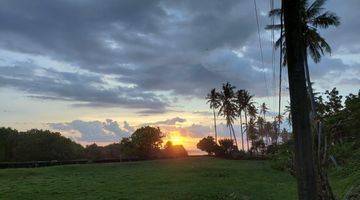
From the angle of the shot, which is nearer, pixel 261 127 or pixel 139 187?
pixel 139 187

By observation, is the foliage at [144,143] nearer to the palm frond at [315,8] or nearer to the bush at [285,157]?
the palm frond at [315,8]

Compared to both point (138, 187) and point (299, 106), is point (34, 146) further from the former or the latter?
point (299, 106)

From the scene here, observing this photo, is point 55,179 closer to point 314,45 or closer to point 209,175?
point 209,175

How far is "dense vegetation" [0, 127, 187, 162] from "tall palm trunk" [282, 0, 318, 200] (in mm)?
85985

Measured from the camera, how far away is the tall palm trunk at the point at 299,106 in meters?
5.41

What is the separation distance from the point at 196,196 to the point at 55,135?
225ft

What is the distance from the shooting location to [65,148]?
329ft

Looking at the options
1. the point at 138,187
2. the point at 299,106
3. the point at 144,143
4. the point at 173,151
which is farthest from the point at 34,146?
the point at 299,106

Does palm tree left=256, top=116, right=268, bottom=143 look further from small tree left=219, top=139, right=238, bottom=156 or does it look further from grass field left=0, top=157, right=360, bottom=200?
grass field left=0, top=157, right=360, bottom=200

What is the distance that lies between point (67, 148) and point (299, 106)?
99.1 meters

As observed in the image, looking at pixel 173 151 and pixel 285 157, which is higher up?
pixel 173 151

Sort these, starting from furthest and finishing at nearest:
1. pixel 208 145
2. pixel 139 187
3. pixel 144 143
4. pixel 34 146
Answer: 1. pixel 208 145
2. pixel 144 143
3. pixel 34 146
4. pixel 139 187

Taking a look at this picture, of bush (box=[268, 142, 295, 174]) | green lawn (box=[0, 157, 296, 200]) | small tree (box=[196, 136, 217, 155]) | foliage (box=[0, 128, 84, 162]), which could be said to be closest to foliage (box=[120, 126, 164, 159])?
small tree (box=[196, 136, 217, 155])

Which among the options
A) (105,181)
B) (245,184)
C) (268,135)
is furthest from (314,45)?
(268,135)
